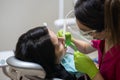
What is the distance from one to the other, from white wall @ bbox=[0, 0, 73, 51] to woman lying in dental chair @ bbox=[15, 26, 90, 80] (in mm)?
840

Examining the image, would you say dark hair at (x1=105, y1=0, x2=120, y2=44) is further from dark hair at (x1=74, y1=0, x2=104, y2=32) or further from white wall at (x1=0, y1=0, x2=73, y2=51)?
white wall at (x1=0, y1=0, x2=73, y2=51)

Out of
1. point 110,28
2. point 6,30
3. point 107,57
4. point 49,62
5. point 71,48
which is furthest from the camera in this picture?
point 6,30

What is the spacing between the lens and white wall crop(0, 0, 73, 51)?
208 centimetres

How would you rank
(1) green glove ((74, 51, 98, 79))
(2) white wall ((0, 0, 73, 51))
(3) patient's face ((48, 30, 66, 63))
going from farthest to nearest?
(2) white wall ((0, 0, 73, 51)) < (3) patient's face ((48, 30, 66, 63)) < (1) green glove ((74, 51, 98, 79))

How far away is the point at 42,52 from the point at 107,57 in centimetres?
35

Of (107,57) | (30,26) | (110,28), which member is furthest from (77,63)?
(30,26)

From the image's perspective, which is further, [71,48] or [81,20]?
[71,48]

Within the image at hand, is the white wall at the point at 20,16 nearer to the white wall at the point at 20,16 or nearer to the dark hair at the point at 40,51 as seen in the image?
the white wall at the point at 20,16

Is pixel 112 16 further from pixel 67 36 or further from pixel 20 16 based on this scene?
pixel 20 16

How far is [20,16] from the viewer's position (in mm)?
2135

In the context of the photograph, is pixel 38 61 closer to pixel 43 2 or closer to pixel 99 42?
pixel 99 42

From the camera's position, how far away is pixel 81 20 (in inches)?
42.4

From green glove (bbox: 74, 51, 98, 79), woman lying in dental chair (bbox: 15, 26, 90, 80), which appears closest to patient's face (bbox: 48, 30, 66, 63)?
woman lying in dental chair (bbox: 15, 26, 90, 80)

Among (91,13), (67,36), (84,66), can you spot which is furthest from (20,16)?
(91,13)
